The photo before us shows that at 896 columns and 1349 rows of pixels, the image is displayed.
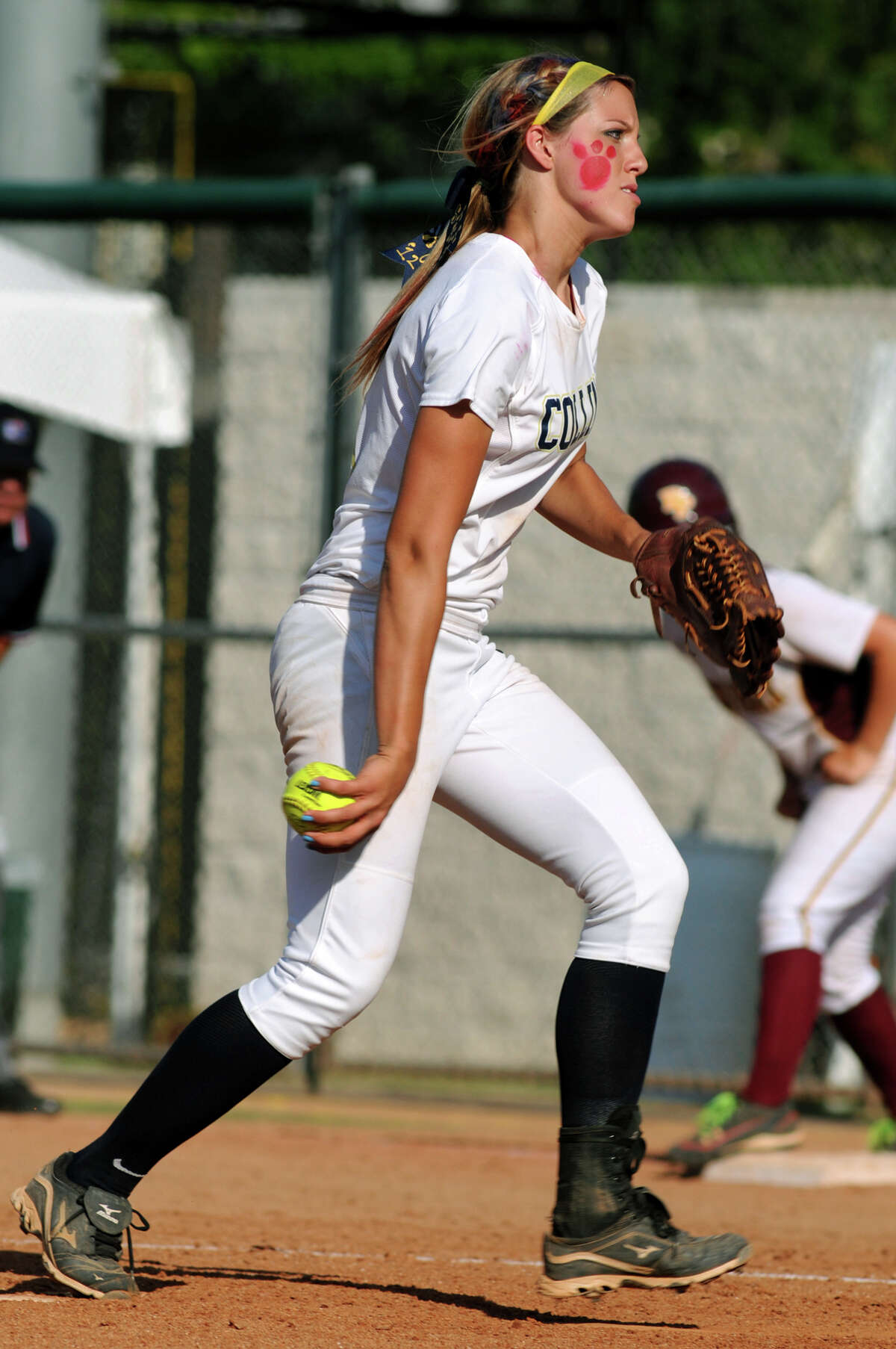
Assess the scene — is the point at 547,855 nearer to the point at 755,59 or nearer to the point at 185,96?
the point at 185,96

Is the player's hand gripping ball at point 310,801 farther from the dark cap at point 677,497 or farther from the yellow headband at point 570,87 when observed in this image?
the dark cap at point 677,497

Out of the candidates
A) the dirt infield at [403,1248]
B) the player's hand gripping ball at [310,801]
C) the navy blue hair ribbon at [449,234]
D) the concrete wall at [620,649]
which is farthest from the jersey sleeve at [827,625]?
the player's hand gripping ball at [310,801]

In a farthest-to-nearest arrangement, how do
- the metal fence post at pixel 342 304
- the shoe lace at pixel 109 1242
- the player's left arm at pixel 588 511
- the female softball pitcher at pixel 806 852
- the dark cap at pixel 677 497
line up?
1. the metal fence post at pixel 342 304
2. the female softball pitcher at pixel 806 852
3. the dark cap at pixel 677 497
4. the player's left arm at pixel 588 511
5. the shoe lace at pixel 109 1242

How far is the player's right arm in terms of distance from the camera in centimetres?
270

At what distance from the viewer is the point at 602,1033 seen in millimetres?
2900

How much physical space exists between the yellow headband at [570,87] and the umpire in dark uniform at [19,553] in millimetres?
3219

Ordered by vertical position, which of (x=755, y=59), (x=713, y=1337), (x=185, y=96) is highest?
(x=755, y=59)

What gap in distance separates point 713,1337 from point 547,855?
0.84 m

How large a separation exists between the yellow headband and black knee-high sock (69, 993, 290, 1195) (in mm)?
1571

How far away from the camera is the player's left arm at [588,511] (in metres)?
3.20

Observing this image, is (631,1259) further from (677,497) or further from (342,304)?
(342,304)

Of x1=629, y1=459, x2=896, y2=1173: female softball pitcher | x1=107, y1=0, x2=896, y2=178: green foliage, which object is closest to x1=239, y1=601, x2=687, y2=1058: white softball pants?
x1=629, y1=459, x2=896, y2=1173: female softball pitcher

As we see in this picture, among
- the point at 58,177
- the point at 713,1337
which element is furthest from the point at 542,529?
the point at 713,1337

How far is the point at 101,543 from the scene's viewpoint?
8.40m
